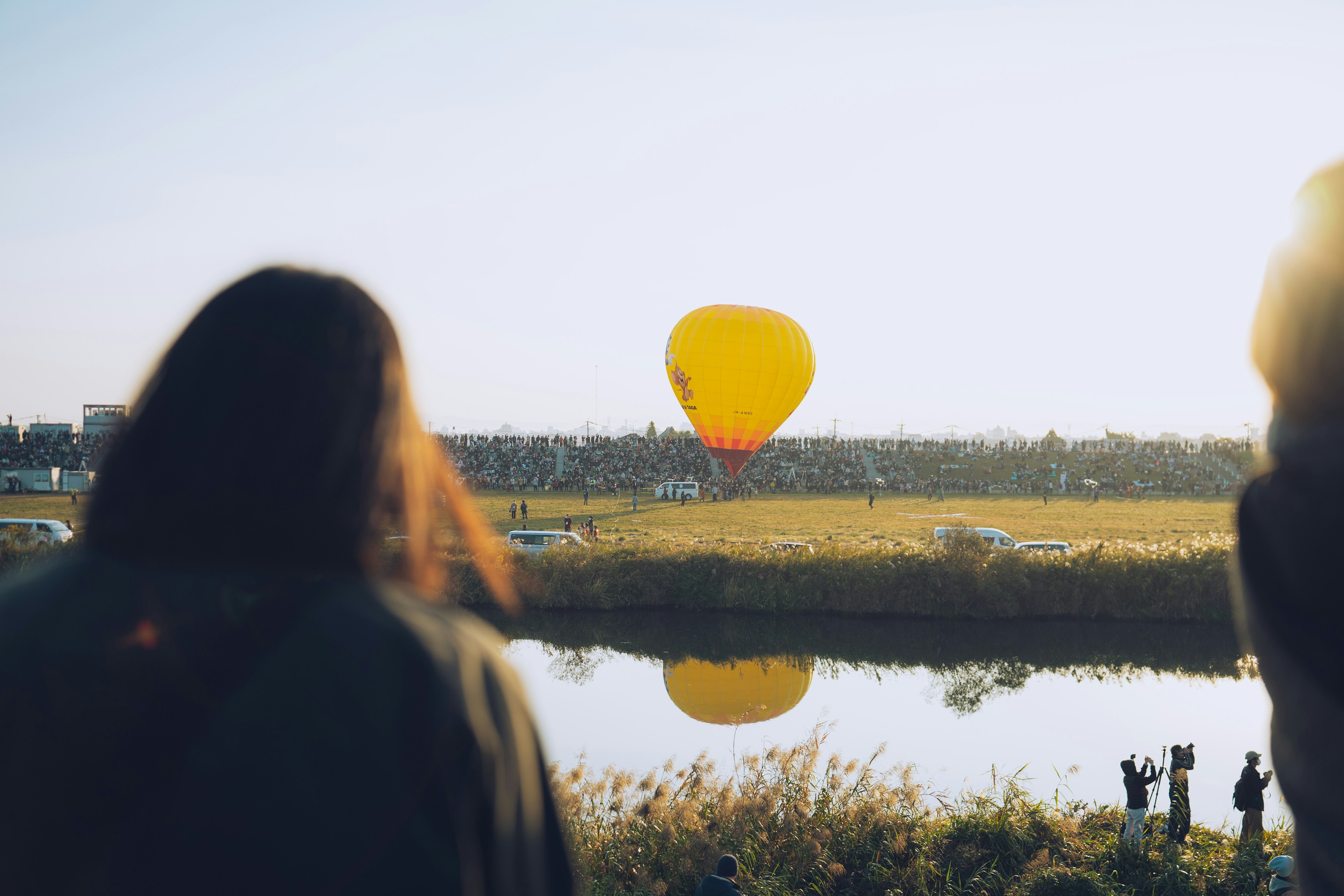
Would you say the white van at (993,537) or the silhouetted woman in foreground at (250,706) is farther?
the white van at (993,537)

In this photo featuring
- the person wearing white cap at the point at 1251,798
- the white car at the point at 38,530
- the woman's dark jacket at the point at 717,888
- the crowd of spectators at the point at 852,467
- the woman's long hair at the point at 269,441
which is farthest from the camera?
the crowd of spectators at the point at 852,467

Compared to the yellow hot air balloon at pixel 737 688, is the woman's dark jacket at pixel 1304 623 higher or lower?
higher

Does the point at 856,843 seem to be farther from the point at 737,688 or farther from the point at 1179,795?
the point at 737,688

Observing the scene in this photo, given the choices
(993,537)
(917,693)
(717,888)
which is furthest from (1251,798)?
(993,537)

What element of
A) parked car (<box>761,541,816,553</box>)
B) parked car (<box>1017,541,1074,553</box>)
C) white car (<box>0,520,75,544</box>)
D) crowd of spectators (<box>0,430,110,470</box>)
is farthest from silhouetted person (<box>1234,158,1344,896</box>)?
crowd of spectators (<box>0,430,110,470</box>)

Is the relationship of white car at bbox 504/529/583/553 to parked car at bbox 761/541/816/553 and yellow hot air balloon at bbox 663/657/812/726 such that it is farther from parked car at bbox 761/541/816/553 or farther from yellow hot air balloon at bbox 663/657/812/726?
yellow hot air balloon at bbox 663/657/812/726

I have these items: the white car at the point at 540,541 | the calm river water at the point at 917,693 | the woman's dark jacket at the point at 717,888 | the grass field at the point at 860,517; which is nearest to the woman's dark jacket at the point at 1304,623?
the woman's dark jacket at the point at 717,888

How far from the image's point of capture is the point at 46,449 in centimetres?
6253

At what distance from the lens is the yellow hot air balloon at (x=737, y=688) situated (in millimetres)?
17141

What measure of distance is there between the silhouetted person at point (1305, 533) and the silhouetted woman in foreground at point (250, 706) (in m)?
0.95

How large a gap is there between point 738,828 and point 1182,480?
219 ft

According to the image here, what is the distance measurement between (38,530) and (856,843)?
27.8 metres

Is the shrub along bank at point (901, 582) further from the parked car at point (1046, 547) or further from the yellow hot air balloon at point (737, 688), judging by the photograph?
the yellow hot air balloon at point (737, 688)

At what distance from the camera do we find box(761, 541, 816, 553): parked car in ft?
84.0
